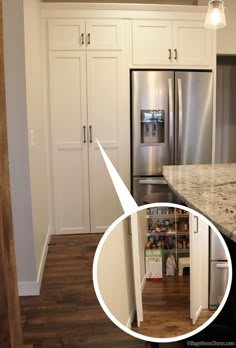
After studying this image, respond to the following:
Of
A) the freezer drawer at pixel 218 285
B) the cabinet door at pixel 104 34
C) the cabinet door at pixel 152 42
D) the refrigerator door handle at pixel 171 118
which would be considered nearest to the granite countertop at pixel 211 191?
the freezer drawer at pixel 218 285

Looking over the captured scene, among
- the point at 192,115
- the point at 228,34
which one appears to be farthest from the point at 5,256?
the point at 228,34

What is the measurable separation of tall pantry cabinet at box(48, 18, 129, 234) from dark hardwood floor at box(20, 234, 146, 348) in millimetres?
760

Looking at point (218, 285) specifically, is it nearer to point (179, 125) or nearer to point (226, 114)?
point (179, 125)

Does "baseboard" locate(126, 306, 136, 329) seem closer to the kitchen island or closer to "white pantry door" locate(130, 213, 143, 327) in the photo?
"white pantry door" locate(130, 213, 143, 327)

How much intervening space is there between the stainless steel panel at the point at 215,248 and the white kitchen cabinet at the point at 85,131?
3.03 meters

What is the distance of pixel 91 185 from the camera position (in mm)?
3557

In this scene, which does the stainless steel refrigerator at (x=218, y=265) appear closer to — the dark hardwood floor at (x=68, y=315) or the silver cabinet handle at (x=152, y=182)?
the dark hardwood floor at (x=68, y=315)

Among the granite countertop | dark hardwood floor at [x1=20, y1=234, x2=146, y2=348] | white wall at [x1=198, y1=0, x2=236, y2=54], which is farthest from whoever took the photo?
white wall at [x1=198, y1=0, x2=236, y2=54]

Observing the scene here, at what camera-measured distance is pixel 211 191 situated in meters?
1.41

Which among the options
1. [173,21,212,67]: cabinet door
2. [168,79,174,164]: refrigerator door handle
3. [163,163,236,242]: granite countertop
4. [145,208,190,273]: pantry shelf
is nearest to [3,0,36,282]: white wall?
[163,163,236,242]: granite countertop

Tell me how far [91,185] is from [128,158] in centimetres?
47

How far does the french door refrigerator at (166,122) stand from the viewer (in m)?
3.42

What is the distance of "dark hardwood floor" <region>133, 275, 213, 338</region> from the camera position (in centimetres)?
31

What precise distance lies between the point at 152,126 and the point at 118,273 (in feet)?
10.6
